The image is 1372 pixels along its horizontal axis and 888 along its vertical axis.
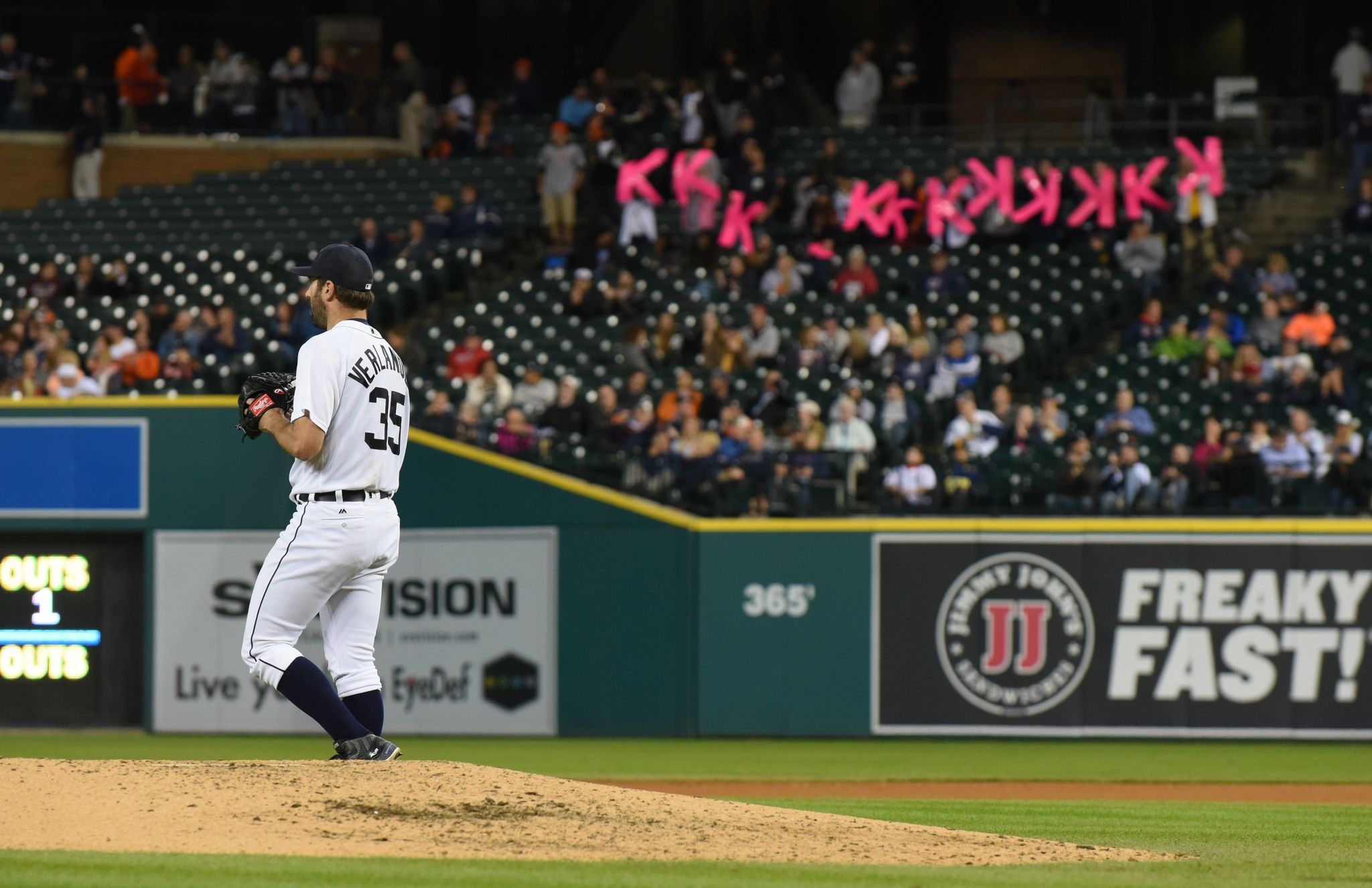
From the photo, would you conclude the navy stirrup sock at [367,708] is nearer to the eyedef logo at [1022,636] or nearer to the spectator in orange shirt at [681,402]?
the eyedef logo at [1022,636]

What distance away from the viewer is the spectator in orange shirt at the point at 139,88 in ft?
78.7

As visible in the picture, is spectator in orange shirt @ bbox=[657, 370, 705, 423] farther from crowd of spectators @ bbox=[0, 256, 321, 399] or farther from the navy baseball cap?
the navy baseball cap

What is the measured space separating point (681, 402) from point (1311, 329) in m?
5.38

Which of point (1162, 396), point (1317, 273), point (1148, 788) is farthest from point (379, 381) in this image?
point (1317, 273)

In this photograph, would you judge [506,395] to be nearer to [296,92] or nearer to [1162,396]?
[1162,396]

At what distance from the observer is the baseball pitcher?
644 centimetres

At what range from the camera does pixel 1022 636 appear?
47.1 feet

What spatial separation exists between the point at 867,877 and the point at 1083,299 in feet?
43.0

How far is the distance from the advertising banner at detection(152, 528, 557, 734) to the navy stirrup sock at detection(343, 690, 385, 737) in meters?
8.09

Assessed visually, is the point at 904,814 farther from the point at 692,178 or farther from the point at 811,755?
the point at 692,178

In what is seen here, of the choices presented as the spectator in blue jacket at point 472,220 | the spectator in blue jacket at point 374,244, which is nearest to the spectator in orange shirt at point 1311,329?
the spectator in blue jacket at point 472,220

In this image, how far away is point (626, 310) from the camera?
18.5m

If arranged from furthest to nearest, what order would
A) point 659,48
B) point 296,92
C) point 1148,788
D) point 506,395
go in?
point 659,48
point 296,92
point 506,395
point 1148,788

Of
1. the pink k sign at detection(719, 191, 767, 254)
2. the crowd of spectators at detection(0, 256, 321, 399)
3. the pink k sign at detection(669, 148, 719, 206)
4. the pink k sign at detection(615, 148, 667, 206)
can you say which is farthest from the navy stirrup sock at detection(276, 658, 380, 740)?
the pink k sign at detection(615, 148, 667, 206)
